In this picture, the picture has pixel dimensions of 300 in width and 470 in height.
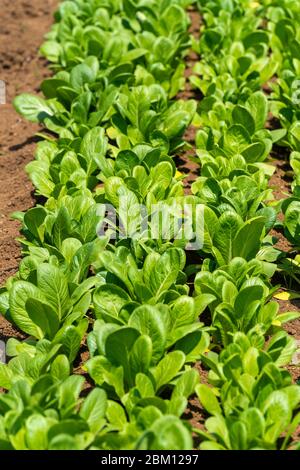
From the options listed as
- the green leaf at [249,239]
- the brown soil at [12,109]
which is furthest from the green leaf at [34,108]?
the green leaf at [249,239]

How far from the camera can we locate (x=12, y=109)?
6137mm

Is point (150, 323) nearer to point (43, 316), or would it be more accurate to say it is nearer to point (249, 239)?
point (43, 316)

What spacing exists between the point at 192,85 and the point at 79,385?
3319 mm

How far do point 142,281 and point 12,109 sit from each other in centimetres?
294

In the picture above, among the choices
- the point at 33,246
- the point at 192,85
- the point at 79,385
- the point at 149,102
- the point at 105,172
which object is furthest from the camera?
the point at 192,85

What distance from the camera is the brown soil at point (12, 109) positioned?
4.48m

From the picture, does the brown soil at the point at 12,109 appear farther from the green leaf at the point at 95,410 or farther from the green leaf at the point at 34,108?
the green leaf at the point at 95,410

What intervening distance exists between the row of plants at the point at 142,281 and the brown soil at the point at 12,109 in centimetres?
19

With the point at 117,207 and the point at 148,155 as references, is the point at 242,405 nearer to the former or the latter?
the point at 117,207

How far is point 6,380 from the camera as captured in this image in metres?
3.25

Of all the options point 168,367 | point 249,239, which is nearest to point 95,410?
point 168,367

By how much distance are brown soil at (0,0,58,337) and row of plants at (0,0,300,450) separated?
0.19 meters

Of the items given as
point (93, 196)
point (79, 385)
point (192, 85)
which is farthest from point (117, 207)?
point (192, 85)

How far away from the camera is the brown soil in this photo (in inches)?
176
